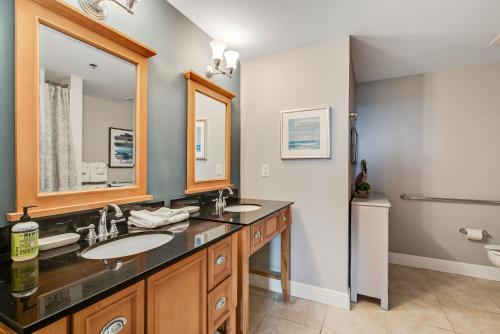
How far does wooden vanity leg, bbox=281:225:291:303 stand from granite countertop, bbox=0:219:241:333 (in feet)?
3.83

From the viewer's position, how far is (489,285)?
230cm

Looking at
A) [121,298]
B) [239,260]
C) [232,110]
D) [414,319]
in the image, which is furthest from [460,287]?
[121,298]

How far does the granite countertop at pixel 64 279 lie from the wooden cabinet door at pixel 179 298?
0.18ft

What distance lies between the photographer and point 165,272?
32.5 inches

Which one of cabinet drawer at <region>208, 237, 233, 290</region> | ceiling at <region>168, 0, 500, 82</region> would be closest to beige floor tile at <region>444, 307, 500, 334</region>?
cabinet drawer at <region>208, 237, 233, 290</region>

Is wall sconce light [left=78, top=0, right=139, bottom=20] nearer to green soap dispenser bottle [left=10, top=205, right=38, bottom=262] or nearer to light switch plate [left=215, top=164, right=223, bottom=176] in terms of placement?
green soap dispenser bottle [left=10, top=205, right=38, bottom=262]

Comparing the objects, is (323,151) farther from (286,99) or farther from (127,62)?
(127,62)

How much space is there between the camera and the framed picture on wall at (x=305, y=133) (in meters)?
1.99

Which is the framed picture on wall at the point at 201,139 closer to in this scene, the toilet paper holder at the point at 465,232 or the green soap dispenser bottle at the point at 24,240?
the green soap dispenser bottle at the point at 24,240

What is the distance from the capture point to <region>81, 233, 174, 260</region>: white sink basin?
0.97 m

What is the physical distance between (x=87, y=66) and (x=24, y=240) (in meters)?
0.82

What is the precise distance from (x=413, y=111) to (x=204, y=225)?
9.34 feet

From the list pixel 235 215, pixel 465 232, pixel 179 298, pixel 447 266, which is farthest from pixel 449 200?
pixel 179 298

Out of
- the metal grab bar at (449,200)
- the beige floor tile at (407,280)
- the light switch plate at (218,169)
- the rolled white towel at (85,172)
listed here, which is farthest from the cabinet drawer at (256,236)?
the metal grab bar at (449,200)
